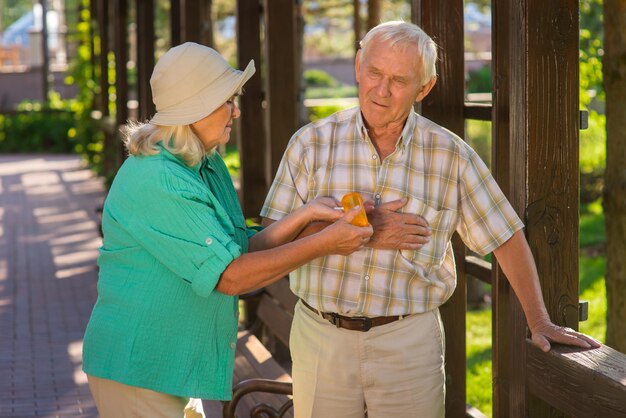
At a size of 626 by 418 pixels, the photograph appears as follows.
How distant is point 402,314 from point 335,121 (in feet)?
1.99

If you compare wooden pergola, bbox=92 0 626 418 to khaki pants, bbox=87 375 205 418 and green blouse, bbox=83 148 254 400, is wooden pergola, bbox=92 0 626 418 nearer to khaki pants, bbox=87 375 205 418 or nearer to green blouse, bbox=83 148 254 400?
green blouse, bbox=83 148 254 400

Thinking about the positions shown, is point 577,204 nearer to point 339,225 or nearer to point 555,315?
point 555,315

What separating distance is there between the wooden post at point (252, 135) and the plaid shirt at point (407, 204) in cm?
378

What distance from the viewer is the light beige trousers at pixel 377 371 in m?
3.21

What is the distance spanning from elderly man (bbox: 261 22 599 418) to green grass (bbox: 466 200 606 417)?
10.3 ft

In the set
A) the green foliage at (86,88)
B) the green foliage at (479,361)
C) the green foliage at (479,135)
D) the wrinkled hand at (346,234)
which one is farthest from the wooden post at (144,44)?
the green foliage at (86,88)

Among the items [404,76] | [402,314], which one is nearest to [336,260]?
[402,314]

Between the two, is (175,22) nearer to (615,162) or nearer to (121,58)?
(121,58)

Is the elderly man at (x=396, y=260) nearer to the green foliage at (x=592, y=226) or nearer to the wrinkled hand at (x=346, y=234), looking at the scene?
the wrinkled hand at (x=346, y=234)

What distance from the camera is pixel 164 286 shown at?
2.95 metres

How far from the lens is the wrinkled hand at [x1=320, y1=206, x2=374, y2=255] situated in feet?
9.67

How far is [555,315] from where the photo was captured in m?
3.50

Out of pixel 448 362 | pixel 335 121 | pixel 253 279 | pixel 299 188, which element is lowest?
pixel 448 362

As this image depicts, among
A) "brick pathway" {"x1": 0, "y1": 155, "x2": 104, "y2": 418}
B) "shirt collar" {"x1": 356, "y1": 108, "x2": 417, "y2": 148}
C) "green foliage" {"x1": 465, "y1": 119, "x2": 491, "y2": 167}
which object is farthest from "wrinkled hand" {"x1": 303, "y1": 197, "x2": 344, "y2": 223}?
"green foliage" {"x1": 465, "y1": 119, "x2": 491, "y2": 167}
